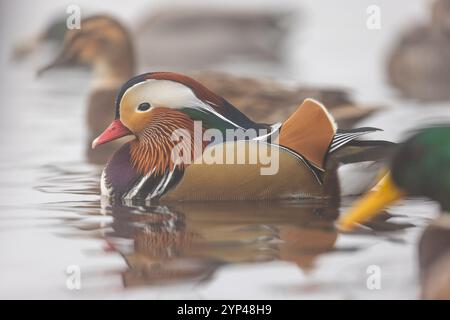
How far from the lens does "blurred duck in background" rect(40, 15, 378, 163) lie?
2852 mm

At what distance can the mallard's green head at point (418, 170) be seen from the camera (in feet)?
6.48

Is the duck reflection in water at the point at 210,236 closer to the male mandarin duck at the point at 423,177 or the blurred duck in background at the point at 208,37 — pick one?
the male mandarin duck at the point at 423,177

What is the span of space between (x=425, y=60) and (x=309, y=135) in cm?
173

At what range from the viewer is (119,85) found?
329 centimetres

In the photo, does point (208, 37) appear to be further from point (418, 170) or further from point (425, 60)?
point (418, 170)

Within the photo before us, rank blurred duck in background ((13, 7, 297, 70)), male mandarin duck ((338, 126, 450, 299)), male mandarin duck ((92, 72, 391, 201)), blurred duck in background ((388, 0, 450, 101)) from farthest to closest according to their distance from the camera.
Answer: blurred duck in background ((13, 7, 297, 70)) → blurred duck in background ((388, 0, 450, 101)) → male mandarin duck ((92, 72, 391, 201)) → male mandarin duck ((338, 126, 450, 299))

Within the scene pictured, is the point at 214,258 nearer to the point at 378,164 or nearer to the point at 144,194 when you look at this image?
the point at 144,194

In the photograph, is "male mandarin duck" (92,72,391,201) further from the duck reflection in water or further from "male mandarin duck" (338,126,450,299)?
"male mandarin duck" (338,126,450,299)

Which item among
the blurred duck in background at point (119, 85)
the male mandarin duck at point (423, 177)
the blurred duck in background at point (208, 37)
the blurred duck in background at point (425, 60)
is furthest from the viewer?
the blurred duck in background at point (208, 37)

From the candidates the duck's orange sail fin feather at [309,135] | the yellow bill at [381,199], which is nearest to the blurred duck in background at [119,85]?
the duck's orange sail fin feather at [309,135]

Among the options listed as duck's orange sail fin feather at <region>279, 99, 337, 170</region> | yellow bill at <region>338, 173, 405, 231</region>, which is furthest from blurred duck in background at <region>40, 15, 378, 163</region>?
yellow bill at <region>338, 173, 405, 231</region>

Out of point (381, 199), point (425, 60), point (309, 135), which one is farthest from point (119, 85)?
point (381, 199)

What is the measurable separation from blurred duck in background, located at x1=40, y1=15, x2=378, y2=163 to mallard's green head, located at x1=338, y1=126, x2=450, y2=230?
2.54 feet

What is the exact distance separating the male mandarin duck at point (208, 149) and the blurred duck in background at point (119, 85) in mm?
418
